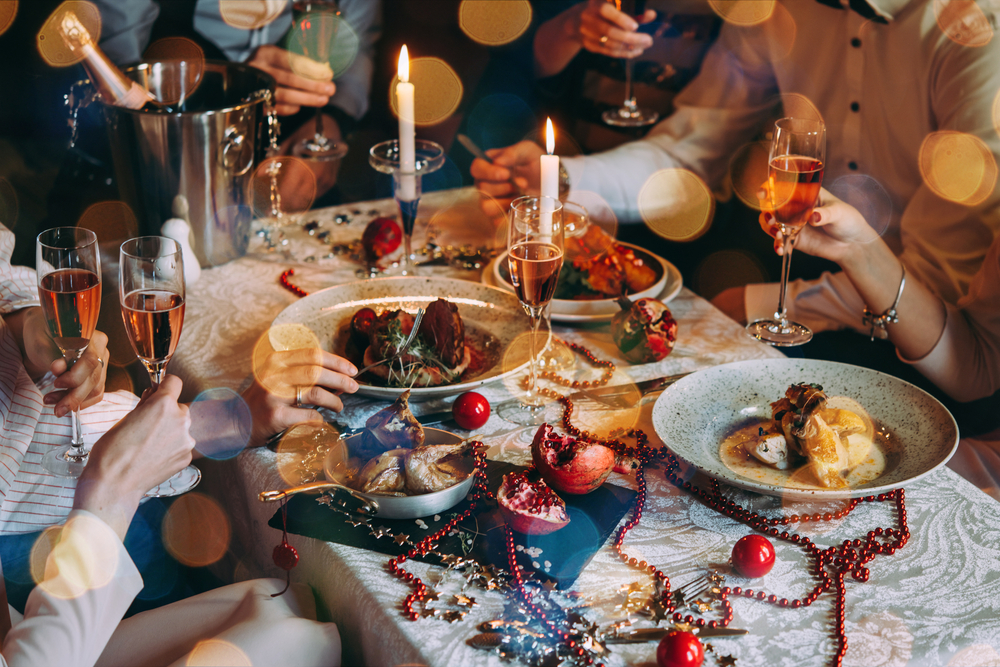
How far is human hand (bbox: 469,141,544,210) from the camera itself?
5.71 feet

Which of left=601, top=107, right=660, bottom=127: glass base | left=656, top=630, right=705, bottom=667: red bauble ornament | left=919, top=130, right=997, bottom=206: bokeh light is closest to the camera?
left=656, top=630, right=705, bottom=667: red bauble ornament

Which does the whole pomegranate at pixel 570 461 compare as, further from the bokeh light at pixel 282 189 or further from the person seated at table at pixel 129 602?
the bokeh light at pixel 282 189

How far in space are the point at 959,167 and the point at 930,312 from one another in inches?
14.6

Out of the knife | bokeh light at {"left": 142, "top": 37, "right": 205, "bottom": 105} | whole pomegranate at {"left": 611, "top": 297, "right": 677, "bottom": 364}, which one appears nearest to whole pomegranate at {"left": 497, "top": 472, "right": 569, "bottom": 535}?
the knife

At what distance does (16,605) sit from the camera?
113 centimetres

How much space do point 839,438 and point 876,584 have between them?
7.4 inches

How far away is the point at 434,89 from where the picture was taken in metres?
3.59

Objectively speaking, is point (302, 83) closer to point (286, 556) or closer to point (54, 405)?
point (54, 405)

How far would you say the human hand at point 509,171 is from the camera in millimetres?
1741

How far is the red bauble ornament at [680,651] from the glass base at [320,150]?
4.45ft

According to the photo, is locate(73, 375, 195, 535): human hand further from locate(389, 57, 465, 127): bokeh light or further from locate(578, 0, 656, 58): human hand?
locate(389, 57, 465, 127): bokeh light

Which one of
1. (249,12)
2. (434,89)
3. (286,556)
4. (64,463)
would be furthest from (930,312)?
(434,89)

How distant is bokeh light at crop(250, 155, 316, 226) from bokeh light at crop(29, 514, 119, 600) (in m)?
0.94

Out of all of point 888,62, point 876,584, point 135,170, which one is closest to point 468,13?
point 888,62
